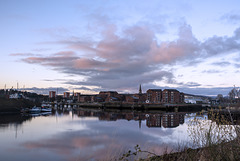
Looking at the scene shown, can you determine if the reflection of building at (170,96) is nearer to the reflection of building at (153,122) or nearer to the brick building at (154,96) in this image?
the brick building at (154,96)

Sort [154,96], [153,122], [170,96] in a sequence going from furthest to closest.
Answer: [154,96] → [170,96] → [153,122]

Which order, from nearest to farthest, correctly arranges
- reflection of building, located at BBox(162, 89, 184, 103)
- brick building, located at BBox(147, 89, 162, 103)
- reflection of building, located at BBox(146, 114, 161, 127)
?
reflection of building, located at BBox(146, 114, 161, 127) → reflection of building, located at BBox(162, 89, 184, 103) → brick building, located at BBox(147, 89, 162, 103)

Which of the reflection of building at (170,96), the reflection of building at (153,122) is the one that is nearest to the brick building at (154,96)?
the reflection of building at (170,96)

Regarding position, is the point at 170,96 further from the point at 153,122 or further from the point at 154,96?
the point at 153,122

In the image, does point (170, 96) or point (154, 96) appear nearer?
point (170, 96)

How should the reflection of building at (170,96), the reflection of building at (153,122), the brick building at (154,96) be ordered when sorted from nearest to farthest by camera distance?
the reflection of building at (153,122) < the reflection of building at (170,96) < the brick building at (154,96)

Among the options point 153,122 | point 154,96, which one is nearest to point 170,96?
point 154,96

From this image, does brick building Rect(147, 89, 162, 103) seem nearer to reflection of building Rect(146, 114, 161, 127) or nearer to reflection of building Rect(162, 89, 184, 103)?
reflection of building Rect(162, 89, 184, 103)

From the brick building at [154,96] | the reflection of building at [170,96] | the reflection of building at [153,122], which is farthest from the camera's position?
the brick building at [154,96]

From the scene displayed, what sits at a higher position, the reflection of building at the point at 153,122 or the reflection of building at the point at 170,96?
the reflection of building at the point at 170,96

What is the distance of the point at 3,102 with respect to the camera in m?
71.3

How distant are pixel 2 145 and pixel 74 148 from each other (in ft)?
26.8

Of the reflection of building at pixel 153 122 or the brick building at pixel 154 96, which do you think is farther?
the brick building at pixel 154 96

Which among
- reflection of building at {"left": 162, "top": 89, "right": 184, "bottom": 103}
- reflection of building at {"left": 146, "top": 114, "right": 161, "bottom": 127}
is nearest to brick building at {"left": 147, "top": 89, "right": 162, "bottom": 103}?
reflection of building at {"left": 162, "top": 89, "right": 184, "bottom": 103}
